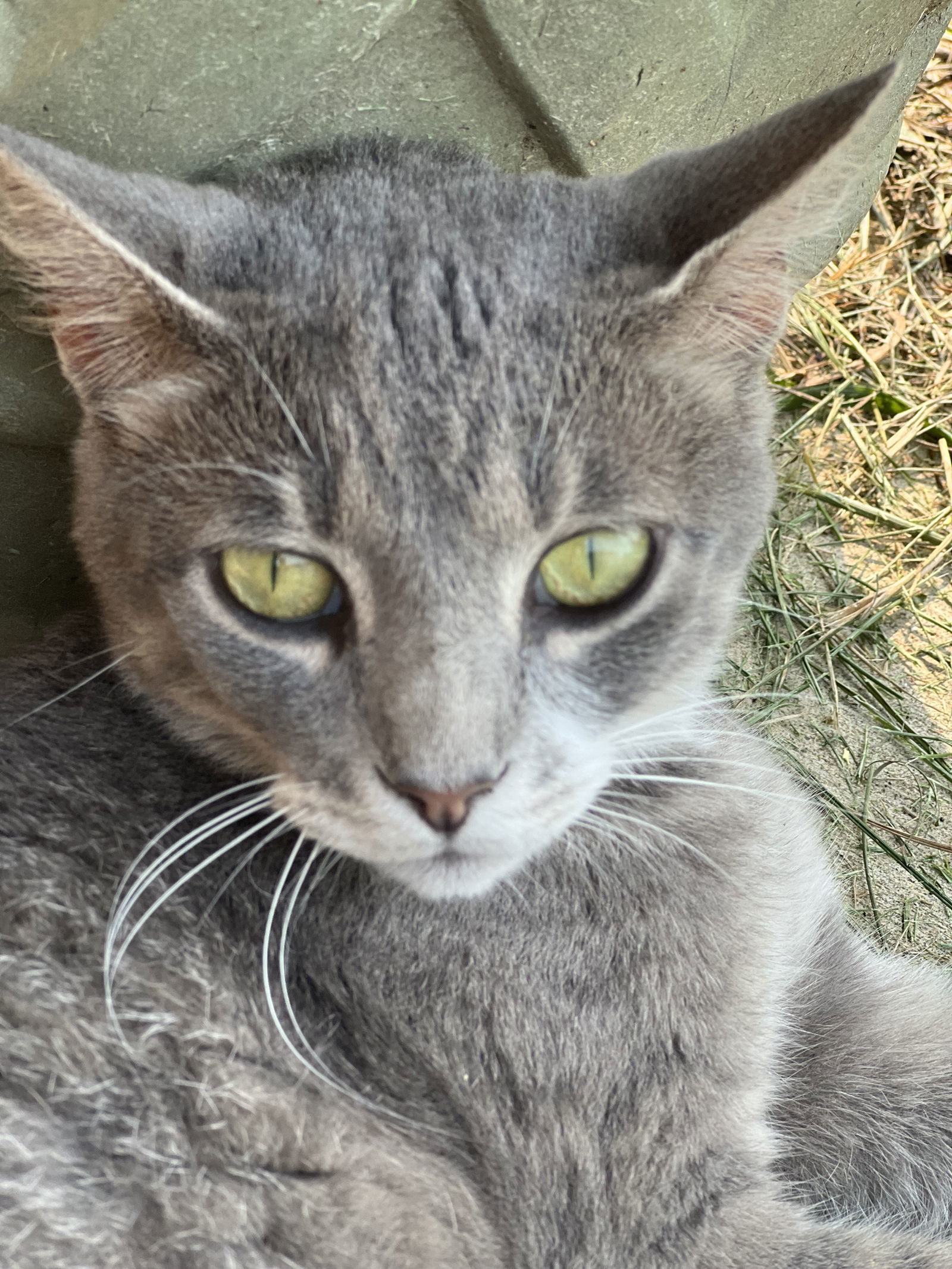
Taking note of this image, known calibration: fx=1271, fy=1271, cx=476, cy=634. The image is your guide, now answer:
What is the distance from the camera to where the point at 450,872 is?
1.64 metres

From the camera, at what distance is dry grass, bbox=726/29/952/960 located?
2.94 m

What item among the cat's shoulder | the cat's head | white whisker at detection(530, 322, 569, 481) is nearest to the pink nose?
the cat's head

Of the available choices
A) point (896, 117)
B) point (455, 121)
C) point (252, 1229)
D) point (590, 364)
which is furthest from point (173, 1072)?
point (896, 117)

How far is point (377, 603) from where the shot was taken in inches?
61.9

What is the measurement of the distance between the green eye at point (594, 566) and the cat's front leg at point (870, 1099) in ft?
3.50

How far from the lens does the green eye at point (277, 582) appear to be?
1.63 meters

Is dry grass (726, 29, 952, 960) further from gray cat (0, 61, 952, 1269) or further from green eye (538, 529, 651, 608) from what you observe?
green eye (538, 529, 651, 608)

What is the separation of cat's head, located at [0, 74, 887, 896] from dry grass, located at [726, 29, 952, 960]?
1.12 m

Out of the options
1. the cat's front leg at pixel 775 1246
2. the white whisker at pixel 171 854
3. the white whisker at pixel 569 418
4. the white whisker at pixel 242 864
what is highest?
the white whisker at pixel 569 418

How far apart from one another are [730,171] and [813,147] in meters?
0.15

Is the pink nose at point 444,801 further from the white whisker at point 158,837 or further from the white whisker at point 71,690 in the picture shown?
the white whisker at point 71,690

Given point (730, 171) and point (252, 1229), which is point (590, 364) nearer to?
point (730, 171)

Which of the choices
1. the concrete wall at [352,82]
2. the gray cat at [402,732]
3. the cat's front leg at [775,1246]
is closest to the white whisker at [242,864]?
the gray cat at [402,732]

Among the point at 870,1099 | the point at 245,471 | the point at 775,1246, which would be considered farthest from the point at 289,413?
the point at 870,1099
